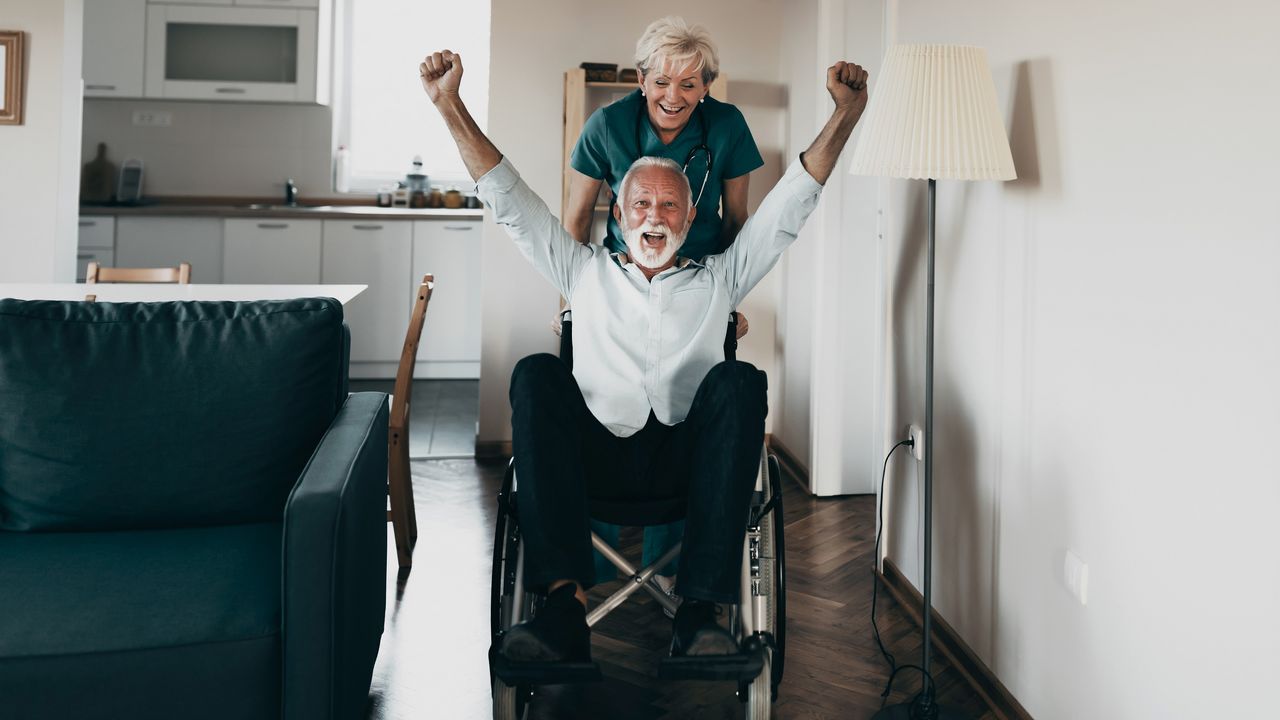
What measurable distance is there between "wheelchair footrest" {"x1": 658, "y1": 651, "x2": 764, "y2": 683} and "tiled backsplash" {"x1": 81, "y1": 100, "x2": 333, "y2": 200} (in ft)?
18.7

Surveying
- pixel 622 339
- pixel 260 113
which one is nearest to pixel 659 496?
pixel 622 339

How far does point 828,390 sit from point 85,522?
2.73m

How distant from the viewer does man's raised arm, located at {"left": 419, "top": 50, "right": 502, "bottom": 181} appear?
2281 millimetres

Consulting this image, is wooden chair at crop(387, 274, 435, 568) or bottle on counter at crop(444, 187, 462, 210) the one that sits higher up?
bottle on counter at crop(444, 187, 462, 210)

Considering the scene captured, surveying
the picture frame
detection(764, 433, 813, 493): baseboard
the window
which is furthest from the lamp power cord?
the window

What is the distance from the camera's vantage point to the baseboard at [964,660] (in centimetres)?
241

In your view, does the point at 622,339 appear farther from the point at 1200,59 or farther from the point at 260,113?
the point at 260,113

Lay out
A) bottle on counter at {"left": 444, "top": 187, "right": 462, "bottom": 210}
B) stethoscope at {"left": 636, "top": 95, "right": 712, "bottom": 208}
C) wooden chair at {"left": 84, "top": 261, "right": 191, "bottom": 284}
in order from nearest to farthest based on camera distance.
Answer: stethoscope at {"left": 636, "top": 95, "right": 712, "bottom": 208} → wooden chair at {"left": 84, "top": 261, "right": 191, "bottom": 284} → bottle on counter at {"left": 444, "top": 187, "right": 462, "bottom": 210}

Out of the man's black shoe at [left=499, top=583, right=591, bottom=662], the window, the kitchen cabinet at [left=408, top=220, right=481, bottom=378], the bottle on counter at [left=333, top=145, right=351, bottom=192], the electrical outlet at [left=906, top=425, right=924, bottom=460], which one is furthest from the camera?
the window

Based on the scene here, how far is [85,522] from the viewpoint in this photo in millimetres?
2213

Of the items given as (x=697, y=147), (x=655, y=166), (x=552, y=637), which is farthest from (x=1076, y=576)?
(x=697, y=147)

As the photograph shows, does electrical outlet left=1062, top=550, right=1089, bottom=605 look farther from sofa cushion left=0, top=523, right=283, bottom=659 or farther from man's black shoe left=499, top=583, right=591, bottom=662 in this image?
sofa cushion left=0, top=523, right=283, bottom=659

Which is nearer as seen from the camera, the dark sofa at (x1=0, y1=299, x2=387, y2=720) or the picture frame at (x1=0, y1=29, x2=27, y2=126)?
Result: the dark sofa at (x1=0, y1=299, x2=387, y2=720)

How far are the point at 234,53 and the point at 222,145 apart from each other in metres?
0.64
